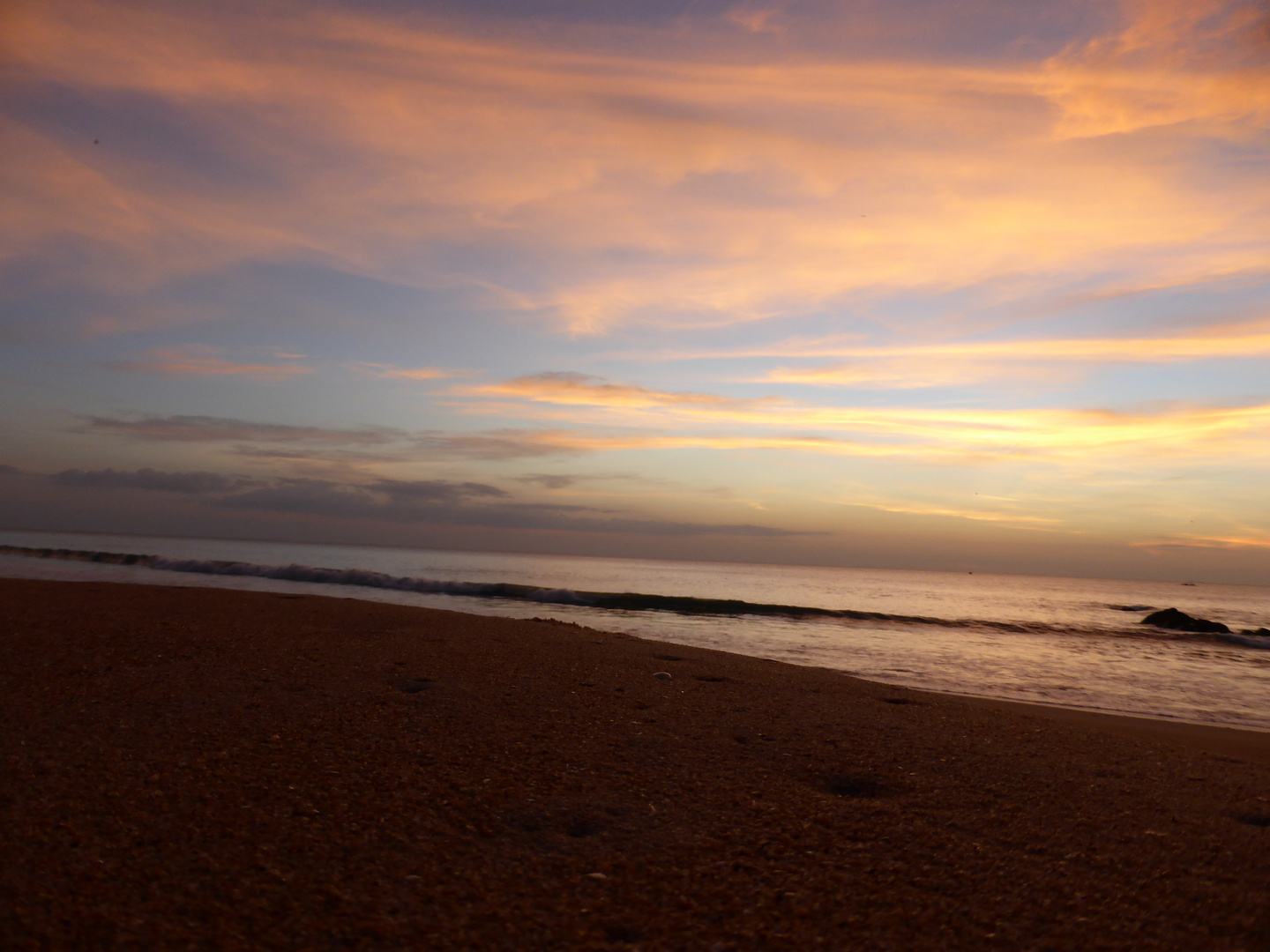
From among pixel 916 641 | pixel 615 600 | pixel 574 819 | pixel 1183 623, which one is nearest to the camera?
pixel 574 819

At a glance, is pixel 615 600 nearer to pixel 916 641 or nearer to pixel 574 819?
pixel 916 641

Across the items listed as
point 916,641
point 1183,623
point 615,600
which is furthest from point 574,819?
point 1183,623

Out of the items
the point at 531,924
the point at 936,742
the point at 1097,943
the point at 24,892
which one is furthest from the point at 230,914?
the point at 936,742

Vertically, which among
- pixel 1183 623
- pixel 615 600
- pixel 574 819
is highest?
pixel 574 819

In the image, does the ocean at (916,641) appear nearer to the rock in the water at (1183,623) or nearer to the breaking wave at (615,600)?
the breaking wave at (615,600)

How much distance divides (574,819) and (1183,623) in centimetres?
2498

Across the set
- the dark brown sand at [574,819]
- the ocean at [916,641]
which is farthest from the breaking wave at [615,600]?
the dark brown sand at [574,819]

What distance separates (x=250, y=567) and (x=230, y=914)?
2681cm

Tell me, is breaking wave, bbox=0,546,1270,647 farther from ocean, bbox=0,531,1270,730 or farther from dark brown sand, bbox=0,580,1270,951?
dark brown sand, bbox=0,580,1270,951

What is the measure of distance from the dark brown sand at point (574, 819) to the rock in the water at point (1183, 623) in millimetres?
19336

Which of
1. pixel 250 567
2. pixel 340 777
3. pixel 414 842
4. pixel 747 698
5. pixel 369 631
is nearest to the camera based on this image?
pixel 414 842

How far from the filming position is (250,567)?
82.9ft

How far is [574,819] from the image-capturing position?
2713 millimetres

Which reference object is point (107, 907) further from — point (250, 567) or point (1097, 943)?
point (250, 567)
